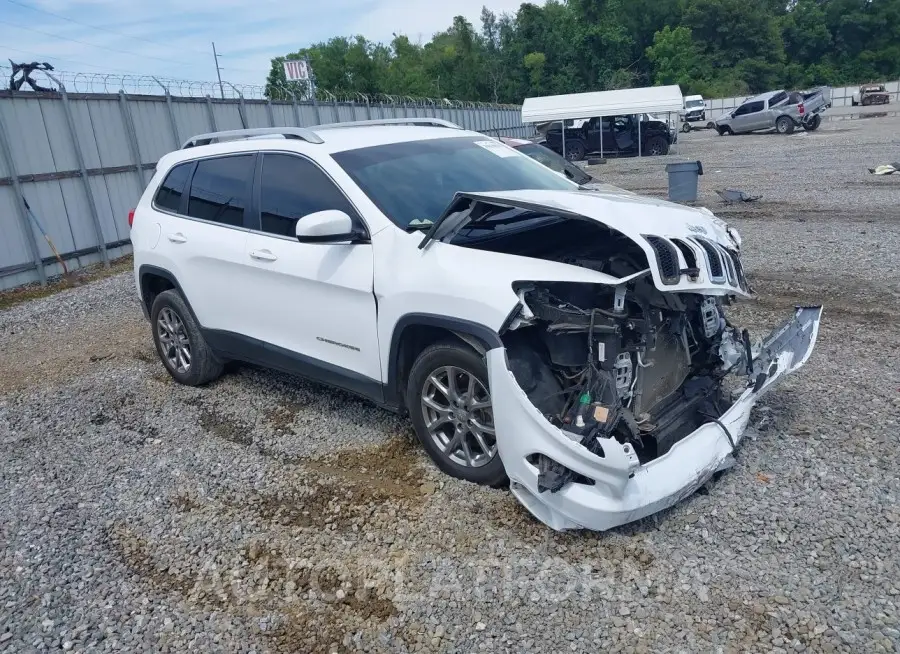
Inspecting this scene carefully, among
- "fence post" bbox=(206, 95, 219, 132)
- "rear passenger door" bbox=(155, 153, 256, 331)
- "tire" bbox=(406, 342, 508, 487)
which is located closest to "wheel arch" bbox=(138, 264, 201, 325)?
"rear passenger door" bbox=(155, 153, 256, 331)

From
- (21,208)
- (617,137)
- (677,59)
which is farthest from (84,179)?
(677,59)

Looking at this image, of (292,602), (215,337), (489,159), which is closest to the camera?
(292,602)

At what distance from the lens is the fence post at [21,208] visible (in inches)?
400

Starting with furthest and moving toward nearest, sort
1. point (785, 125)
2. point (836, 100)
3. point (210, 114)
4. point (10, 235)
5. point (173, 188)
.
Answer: point (836, 100) < point (785, 125) < point (210, 114) < point (10, 235) < point (173, 188)

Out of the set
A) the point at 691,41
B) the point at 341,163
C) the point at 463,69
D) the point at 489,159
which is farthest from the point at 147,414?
the point at 691,41

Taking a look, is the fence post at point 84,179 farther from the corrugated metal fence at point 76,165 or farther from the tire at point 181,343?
the tire at point 181,343

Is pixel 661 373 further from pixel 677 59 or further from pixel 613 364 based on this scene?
pixel 677 59

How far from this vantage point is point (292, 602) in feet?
10.3

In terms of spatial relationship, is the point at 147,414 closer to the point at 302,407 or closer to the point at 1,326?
the point at 302,407

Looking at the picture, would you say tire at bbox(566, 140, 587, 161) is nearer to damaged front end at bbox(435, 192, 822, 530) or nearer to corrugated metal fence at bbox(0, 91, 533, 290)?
corrugated metal fence at bbox(0, 91, 533, 290)

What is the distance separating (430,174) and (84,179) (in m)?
9.26

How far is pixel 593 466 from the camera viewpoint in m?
3.10

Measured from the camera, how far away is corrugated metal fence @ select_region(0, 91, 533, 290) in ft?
34.3

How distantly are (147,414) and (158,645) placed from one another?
2.70 m
